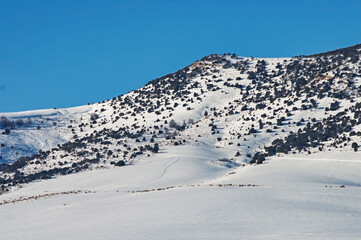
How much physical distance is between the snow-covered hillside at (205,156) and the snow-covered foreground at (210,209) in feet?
0.35

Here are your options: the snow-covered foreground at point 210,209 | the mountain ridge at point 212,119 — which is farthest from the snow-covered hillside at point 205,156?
the mountain ridge at point 212,119

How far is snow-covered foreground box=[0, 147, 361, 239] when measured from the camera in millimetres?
28281

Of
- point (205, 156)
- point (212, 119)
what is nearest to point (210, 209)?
point (205, 156)

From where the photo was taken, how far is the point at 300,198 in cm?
3753

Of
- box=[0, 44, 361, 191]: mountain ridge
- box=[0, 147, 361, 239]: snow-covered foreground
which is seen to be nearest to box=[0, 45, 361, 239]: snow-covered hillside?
box=[0, 147, 361, 239]: snow-covered foreground

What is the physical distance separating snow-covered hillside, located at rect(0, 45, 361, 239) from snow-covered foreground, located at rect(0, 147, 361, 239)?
11 centimetres

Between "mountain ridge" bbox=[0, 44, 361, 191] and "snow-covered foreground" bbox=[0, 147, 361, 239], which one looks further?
"mountain ridge" bbox=[0, 44, 361, 191]

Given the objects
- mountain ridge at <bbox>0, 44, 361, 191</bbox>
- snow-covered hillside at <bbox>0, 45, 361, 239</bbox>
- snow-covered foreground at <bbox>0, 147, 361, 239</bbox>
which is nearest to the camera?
snow-covered foreground at <bbox>0, 147, 361, 239</bbox>

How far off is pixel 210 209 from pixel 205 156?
38904 mm

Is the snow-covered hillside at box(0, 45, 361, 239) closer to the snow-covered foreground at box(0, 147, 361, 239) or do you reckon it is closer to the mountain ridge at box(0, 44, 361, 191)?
the snow-covered foreground at box(0, 147, 361, 239)

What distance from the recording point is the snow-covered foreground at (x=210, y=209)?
2828 centimetres

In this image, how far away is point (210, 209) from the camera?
3362 centimetres

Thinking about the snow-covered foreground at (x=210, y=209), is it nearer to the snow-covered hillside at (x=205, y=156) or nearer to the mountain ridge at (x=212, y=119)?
the snow-covered hillside at (x=205, y=156)

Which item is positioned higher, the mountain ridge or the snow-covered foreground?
the mountain ridge
